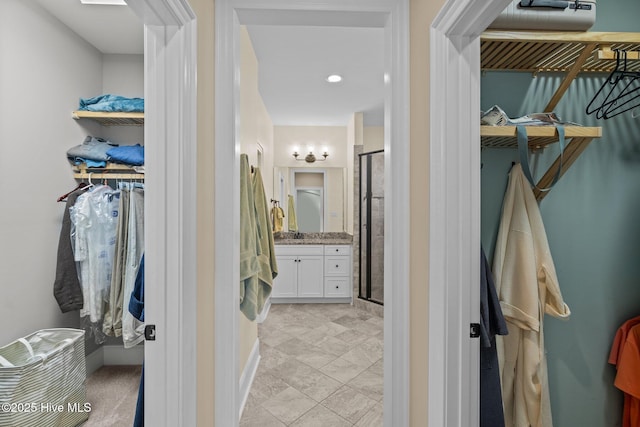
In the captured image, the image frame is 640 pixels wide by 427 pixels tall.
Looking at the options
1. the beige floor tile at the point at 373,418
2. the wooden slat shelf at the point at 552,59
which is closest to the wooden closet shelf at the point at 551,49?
the wooden slat shelf at the point at 552,59

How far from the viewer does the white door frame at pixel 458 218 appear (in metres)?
0.88

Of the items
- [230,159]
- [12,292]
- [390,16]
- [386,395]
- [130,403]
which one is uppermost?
[390,16]

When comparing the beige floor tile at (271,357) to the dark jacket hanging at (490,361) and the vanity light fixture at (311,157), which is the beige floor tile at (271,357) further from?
the vanity light fixture at (311,157)

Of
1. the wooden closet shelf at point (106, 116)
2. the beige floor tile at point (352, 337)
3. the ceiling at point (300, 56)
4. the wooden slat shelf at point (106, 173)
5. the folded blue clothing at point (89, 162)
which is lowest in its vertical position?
the beige floor tile at point (352, 337)

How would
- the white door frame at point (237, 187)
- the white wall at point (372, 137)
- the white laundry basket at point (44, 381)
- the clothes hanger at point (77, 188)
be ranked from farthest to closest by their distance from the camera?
the white wall at point (372, 137) < the clothes hanger at point (77, 188) < the white laundry basket at point (44, 381) < the white door frame at point (237, 187)

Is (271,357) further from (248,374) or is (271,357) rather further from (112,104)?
(112,104)

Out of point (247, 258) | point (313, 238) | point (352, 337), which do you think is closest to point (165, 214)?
point (247, 258)

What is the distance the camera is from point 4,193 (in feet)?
4.75

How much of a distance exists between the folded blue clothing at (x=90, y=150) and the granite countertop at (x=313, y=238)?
7.67ft

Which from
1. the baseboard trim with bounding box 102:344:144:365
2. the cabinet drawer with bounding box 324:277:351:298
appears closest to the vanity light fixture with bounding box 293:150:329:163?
the cabinet drawer with bounding box 324:277:351:298

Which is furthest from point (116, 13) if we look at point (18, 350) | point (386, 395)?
point (386, 395)

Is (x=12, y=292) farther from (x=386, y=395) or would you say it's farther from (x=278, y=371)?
(x=386, y=395)

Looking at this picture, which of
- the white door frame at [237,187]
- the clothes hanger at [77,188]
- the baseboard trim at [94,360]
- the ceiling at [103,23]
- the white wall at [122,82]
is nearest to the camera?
the white door frame at [237,187]

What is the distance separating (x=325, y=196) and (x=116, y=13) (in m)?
3.20
